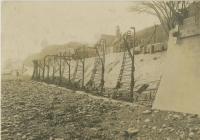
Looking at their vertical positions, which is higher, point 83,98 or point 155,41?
point 155,41

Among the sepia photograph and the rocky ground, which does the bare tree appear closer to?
the sepia photograph

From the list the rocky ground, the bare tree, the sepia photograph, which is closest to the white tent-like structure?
the sepia photograph

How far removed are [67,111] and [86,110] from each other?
0.28 m

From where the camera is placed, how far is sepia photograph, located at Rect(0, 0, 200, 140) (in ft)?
16.5

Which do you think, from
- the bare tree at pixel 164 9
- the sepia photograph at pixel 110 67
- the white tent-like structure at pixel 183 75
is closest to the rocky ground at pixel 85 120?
the sepia photograph at pixel 110 67

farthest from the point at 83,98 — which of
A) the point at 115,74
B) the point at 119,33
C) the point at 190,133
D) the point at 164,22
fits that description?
the point at 190,133

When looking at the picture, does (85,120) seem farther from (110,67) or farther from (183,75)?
(110,67)

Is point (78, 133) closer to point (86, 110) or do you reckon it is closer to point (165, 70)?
point (86, 110)

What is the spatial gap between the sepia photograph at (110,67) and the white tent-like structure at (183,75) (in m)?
0.01

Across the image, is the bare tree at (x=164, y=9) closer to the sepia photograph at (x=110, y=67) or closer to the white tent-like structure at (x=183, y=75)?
the sepia photograph at (x=110, y=67)

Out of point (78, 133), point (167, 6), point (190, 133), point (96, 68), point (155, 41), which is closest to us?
point (190, 133)

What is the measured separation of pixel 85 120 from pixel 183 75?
1.45 meters

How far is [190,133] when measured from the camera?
447cm

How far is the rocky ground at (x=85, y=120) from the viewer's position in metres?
4.73
